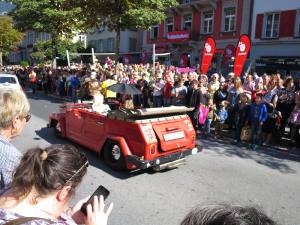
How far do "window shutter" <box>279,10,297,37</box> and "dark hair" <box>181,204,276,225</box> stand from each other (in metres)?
23.8

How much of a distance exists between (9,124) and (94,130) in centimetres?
467

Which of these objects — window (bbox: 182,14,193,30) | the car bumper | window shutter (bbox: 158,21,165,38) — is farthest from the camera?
window shutter (bbox: 158,21,165,38)

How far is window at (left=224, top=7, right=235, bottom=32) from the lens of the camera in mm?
27609

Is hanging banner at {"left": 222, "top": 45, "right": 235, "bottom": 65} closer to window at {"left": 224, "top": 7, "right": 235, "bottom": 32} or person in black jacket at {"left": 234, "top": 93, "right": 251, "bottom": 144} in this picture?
window at {"left": 224, "top": 7, "right": 235, "bottom": 32}

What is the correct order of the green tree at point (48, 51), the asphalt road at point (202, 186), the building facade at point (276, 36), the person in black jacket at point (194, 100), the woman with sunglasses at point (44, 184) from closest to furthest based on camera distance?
the woman with sunglasses at point (44, 184) < the asphalt road at point (202, 186) < the person in black jacket at point (194, 100) < the building facade at point (276, 36) < the green tree at point (48, 51)

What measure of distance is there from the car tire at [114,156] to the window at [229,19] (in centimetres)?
2321

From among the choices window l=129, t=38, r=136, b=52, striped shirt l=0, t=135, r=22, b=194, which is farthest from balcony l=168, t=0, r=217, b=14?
striped shirt l=0, t=135, r=22, b=194

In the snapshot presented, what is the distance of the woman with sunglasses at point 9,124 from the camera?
2.28 metres

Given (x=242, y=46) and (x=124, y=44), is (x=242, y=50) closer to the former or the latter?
(x=242, y=46)

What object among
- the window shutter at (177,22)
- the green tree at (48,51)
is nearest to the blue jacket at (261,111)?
the window shutter at (177,22)

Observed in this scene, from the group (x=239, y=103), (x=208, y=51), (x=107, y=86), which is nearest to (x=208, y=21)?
(x=208, y=51)

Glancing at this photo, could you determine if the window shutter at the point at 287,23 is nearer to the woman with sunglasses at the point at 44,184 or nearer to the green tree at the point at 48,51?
the green tree at the point at 48,51

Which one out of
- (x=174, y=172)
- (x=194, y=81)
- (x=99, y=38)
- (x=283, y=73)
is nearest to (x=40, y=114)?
(x=194, y=81)

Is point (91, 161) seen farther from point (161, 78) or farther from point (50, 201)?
point (161, 78)
